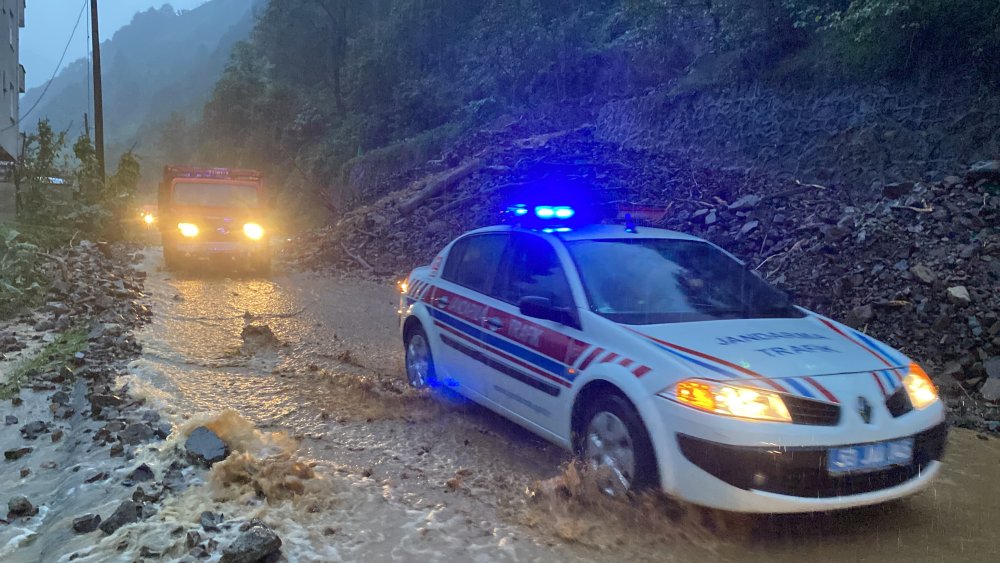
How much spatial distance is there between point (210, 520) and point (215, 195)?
1298cm

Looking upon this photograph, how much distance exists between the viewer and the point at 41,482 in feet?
15.6

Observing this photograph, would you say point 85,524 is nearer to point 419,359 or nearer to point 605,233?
point 419,359

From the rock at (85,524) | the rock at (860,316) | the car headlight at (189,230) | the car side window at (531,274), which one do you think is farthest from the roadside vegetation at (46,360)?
the rock at (860,316)

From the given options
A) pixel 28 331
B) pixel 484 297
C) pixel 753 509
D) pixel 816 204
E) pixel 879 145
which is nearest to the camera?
pixel 753 509

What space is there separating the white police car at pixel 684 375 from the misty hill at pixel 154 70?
78470 millimetres

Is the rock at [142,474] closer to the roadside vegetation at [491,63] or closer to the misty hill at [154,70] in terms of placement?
the roadside vegetation at [491,63]

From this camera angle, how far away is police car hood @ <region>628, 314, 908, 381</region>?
145 inches

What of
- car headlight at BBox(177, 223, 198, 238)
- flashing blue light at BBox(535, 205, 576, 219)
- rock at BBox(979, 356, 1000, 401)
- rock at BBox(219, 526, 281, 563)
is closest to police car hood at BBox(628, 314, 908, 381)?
flashing blue light at BBox(535, 205, 576, 219)

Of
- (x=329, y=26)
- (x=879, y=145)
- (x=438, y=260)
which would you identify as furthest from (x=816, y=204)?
(x=329, y=26)

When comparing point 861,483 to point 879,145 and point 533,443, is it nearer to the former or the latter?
point 533,443

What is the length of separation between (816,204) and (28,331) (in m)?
10.6

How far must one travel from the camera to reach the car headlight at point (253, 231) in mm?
15367

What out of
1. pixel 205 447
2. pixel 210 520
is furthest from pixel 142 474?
pixel 210 520

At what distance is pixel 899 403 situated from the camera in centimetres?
375
